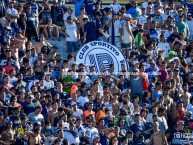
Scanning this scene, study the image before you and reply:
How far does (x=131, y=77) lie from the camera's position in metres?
33.9

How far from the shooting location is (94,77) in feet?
110

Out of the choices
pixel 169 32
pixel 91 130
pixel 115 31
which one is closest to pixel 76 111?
pixel 91 130

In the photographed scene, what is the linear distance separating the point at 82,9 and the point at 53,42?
136 centimetres

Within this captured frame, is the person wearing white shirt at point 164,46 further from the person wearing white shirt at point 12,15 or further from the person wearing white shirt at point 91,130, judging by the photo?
the person wearing white shirt at point 91,130

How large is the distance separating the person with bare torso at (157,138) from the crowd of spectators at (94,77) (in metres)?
0.03

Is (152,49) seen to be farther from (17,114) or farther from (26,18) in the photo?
(17,114)

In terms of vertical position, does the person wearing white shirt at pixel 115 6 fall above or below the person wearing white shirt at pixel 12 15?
above

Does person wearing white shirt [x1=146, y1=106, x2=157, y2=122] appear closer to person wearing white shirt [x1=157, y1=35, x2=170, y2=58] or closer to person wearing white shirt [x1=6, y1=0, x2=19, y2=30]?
person wearing white shirt [x1=157, y1=35, x2=170, y2=58]

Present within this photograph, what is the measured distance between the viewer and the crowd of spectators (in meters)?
30.5

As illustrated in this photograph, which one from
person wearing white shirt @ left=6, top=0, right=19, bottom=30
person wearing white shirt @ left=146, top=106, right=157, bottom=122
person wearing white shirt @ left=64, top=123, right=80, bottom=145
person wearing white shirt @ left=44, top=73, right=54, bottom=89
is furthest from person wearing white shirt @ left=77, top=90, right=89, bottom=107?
person wearing white shirt @ left=6, top=0, right=19, bottom=30

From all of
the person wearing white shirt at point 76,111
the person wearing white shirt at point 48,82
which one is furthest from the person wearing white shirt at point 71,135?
the person wearing white shirt at point 48,82

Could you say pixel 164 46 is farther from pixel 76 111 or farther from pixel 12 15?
pixel 76 111

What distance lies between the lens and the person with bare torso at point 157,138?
104 feet

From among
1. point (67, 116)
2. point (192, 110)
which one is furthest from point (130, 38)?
point (67, 116)
